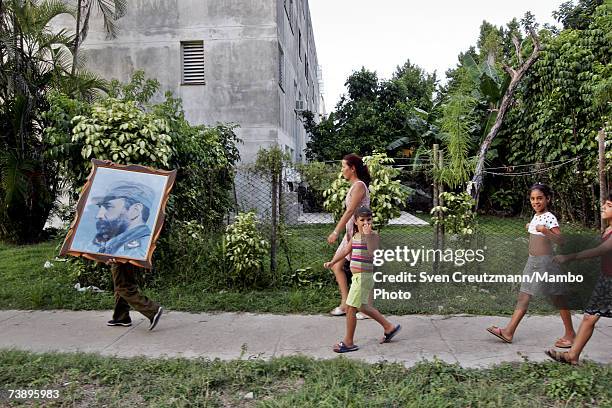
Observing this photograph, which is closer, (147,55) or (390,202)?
(390,202)

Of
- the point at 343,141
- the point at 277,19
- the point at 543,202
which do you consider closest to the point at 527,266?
the point at 543,202

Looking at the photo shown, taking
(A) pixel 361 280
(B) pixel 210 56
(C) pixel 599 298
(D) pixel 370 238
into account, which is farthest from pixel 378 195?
(B) pixel 210 56

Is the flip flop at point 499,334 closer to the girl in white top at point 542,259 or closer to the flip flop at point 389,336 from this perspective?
the girl in white top at point 542,259

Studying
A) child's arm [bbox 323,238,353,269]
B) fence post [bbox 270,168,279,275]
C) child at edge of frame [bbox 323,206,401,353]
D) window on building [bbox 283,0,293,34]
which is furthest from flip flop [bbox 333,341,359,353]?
window on building [bbox 283,0,293,34]

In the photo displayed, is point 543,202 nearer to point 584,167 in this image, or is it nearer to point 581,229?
point 581,229

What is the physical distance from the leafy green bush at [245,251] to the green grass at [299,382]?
2.25 meters

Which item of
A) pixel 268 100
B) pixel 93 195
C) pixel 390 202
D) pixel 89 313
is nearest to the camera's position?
pixel 93 195

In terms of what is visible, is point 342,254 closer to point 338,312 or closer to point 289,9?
point 338,312

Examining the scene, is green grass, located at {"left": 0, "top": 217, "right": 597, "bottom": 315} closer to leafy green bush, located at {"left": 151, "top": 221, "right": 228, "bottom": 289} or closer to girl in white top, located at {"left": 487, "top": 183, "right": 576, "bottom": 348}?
leafy green bush, located at {"left": 151, "top": 221, "right": 228, "bottom": 289}

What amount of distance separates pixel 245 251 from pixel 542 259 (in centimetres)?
359

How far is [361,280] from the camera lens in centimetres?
460

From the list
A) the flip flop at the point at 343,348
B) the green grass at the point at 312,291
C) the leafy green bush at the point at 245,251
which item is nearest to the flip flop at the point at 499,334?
the green grass at the point at 312,291

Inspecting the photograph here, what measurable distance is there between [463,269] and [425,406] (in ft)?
12.1

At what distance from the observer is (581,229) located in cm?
842
